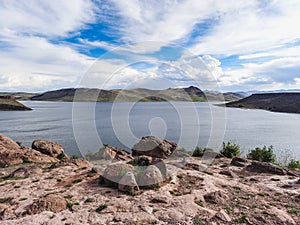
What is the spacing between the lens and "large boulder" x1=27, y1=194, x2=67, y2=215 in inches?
487

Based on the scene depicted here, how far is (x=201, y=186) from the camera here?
16.4 meters

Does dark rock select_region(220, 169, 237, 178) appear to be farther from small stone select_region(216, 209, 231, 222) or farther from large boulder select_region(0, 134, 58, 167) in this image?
large boulder select_region(0, 134, 58, 167)

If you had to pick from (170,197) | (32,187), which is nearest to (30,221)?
(32,187)

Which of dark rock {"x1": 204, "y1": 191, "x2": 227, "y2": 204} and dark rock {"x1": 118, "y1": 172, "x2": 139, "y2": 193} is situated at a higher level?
dark rock {"x1": 118, "y1": 172, "x2": 139, "y2": 193}

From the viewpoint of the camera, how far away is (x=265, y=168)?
22.2 meters

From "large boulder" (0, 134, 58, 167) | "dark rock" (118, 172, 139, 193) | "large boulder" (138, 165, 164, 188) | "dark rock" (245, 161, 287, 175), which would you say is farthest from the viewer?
"large boulder" (0, 134, 58, 167)

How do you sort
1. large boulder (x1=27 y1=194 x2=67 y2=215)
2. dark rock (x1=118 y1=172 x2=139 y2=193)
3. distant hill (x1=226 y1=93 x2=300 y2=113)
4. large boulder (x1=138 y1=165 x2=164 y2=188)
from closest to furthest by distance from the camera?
large boulder (x1=27 y1=194 x2=67 y2=215) → dark rock (x1=118 y1=172 x2=139 y2=193) → large boulder (x1=138 y1=165 x2=164 y2=188) → distant hill (x1=226 y1=93 x2=300 y2=113)

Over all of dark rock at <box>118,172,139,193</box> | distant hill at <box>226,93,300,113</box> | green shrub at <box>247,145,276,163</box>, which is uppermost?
distant hill at <box>226,93,300,113</box>

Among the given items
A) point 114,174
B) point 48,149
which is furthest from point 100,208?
point 48,149

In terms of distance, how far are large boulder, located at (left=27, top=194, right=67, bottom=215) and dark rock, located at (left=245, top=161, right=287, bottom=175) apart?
1640 cm

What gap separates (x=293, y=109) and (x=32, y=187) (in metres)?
155

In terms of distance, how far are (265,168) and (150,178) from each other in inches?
474

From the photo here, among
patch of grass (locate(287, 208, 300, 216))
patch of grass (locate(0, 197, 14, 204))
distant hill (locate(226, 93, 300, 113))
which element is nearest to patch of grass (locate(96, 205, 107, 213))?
patch of grass (locate(0, 197, 14, 204))

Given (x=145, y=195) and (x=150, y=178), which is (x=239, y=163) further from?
(x=145, y=195)
